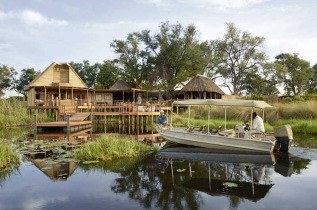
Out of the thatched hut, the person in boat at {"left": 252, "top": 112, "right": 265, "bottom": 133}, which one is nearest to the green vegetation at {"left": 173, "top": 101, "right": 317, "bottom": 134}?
the person in boat at {"left": 252, "top": 112, "right": 265, "bottom": 133}

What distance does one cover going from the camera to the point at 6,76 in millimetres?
52656

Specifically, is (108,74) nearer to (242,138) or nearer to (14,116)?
(14,116)

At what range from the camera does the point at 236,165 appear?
9820mm

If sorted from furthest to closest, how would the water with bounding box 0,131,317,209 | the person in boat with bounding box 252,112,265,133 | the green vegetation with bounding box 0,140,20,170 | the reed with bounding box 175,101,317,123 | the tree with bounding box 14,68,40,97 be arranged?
1. the tree with bounding box 14,68,40,97
2. the reed with bounding box 175,101,317,123
3. the person in boat with bounding box 252,112,265,133
4. the green vegetation with bounding box 0,140,20,170
5. the water with bounding box 0,131,317,209

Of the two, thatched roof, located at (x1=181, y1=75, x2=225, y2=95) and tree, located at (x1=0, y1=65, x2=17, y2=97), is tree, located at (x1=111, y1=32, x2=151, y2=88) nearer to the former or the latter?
thatched roof, located at (x1=181, y1=75, x2=225, y2=95)

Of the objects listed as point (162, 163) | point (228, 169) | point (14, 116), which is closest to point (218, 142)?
point (228, 169)

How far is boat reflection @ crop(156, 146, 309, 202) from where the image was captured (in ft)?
23.6

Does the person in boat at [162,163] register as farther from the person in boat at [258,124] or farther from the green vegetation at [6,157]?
the green vegetation at [6,157]

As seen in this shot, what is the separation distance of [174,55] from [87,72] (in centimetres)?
2814

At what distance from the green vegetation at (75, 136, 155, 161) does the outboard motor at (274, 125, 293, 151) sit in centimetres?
648

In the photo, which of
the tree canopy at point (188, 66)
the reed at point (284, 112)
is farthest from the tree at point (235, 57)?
the reed at point (284, 112)

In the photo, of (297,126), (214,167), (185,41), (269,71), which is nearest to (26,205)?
(214,167)

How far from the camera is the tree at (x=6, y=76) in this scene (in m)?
51.8

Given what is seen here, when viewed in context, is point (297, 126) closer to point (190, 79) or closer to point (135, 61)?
point (190, 79)
